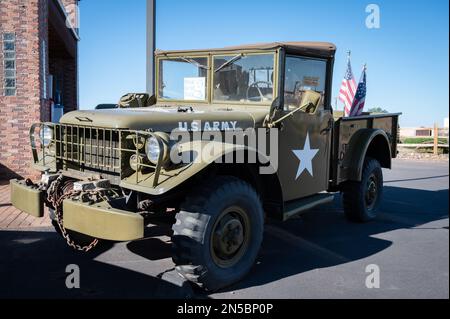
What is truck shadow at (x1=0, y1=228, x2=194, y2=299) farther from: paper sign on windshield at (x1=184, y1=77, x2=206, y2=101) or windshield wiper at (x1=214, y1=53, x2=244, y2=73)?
windshield wiper at (x1=214, y1=53, x2=244, y2=73)

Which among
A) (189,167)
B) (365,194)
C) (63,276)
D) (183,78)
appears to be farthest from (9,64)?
(365,194)

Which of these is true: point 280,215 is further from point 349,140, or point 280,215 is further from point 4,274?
point 4,274

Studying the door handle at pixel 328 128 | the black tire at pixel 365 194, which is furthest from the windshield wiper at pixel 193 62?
the black tire at pixel 365 194

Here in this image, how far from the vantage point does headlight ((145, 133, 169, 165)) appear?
3.09 metres

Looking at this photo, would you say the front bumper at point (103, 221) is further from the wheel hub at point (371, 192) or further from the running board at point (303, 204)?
the wheel hub at point (371, 192)

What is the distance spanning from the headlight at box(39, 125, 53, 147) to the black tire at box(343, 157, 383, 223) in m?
3.64

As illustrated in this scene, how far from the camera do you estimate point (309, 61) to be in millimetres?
4660

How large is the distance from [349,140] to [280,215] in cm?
187

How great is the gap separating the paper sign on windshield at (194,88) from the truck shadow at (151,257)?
4.70 ft

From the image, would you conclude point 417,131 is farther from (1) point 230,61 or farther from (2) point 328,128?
(1) point 230,61

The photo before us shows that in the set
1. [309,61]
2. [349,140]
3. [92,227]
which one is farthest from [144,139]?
[349,140]

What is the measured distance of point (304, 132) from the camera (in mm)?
4508

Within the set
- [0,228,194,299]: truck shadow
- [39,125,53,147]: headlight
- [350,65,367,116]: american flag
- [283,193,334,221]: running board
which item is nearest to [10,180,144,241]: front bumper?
[0,228,194,299]: truck shadow
